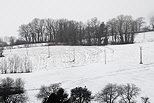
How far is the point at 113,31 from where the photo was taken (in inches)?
3349

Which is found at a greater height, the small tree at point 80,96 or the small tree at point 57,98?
the small tree at point 57,98

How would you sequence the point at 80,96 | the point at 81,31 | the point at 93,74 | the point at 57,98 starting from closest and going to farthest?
the point at 57,98
the point at 80,96
the point at 93,74
the point at 81,31

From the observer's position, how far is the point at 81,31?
275 ft

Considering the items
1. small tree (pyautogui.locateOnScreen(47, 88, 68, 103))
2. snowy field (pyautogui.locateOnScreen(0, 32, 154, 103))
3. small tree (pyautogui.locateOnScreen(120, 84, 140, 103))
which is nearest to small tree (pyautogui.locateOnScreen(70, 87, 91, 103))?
small tree (pyautogui.locateOnScreen(47, 88, 68, 103))

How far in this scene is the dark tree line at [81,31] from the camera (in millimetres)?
77000

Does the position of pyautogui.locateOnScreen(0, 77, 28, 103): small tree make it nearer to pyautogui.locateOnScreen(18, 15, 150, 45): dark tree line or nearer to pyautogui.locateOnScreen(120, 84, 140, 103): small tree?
pyautogui.locateOnScreen(120, 84, 140, 103): small tree

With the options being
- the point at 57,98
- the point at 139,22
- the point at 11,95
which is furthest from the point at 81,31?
the point at 57,98

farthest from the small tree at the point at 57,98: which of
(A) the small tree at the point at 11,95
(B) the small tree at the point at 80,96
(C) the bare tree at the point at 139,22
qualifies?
(C) the bare tree at the point at 139,22

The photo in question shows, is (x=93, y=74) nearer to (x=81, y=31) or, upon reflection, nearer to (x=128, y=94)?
(x=128, y=94)

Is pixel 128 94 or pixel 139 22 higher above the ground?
pixel 139 22

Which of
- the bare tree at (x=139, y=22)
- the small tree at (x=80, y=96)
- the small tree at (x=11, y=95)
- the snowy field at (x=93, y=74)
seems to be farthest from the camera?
the bare tree at (x=139, y=22)

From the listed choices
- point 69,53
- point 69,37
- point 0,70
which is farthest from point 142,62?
point 69,37

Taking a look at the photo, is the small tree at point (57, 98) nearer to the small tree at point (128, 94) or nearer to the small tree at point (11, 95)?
the small tree at point (11, 95)

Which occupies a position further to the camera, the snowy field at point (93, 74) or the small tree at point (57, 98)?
the snowy field at point (93, 74)
